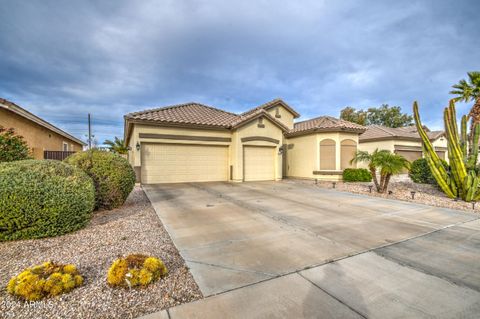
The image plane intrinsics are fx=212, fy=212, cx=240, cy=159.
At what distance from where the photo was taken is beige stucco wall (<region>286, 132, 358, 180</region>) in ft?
48.6

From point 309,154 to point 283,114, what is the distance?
521 centimetres

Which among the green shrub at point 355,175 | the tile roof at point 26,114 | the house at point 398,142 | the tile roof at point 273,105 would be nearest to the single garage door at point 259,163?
the tile roof at point 273,105

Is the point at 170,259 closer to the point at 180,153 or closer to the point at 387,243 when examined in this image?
the point at 387,243

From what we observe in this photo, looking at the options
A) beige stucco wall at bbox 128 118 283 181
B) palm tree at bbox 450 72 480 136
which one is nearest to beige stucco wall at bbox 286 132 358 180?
beige stucco wall at bbox 128 118 283 181

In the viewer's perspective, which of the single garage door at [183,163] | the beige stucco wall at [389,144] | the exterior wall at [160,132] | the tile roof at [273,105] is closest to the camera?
the exterior wall at [160,132]

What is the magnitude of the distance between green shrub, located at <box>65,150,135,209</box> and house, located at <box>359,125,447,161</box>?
2260cm

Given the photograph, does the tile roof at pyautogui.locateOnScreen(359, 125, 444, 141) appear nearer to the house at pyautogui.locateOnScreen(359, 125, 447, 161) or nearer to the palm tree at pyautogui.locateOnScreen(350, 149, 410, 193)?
the house at pyautogui.locateOnScreen(359, 125, 447, 161)

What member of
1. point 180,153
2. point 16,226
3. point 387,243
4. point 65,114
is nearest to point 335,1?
point 387,243

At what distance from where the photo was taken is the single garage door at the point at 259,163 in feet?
47.2

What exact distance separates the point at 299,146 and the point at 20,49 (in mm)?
17439

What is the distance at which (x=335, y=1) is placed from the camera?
8.91m

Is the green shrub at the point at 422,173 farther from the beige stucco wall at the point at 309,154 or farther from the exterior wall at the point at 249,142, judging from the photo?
the exterior wall at the point at 249,142

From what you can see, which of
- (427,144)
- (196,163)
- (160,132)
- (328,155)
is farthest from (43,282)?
(328,155)

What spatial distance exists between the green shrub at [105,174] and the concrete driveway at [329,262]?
1.37m
